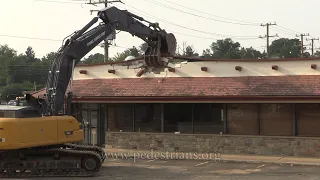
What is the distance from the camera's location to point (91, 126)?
79.3ft

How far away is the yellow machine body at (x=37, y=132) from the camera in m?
14.6

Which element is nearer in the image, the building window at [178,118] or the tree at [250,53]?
the building window at [178,118]

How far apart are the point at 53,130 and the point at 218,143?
844 centimetres

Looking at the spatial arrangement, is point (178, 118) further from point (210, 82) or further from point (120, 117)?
point (120, 117)

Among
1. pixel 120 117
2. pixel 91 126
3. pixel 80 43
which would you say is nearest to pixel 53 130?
pixel 80 43

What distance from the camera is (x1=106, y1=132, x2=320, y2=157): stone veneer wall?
1981 centimetres

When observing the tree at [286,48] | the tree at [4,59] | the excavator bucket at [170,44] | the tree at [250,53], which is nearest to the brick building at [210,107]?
the excavator bucket at [170,44]

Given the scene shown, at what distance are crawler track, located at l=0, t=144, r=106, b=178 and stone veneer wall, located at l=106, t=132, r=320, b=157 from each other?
6.47 metres

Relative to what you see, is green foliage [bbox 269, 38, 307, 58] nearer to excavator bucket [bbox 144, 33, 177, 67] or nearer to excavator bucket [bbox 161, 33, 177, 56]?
excavator bucket [bbox 161, 33, 177, 56]

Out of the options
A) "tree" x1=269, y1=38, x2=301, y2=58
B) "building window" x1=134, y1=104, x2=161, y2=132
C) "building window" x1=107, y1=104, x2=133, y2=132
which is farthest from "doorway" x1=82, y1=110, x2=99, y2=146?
"tree" x1=269, y1=38, x2=301, y2=58

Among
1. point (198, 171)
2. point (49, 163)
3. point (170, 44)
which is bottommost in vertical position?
point (198, 171)

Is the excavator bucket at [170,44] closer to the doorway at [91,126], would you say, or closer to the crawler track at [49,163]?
the doorway at [91,126]

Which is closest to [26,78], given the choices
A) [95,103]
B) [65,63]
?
[95,103]

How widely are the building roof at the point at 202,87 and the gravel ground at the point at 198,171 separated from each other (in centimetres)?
333
